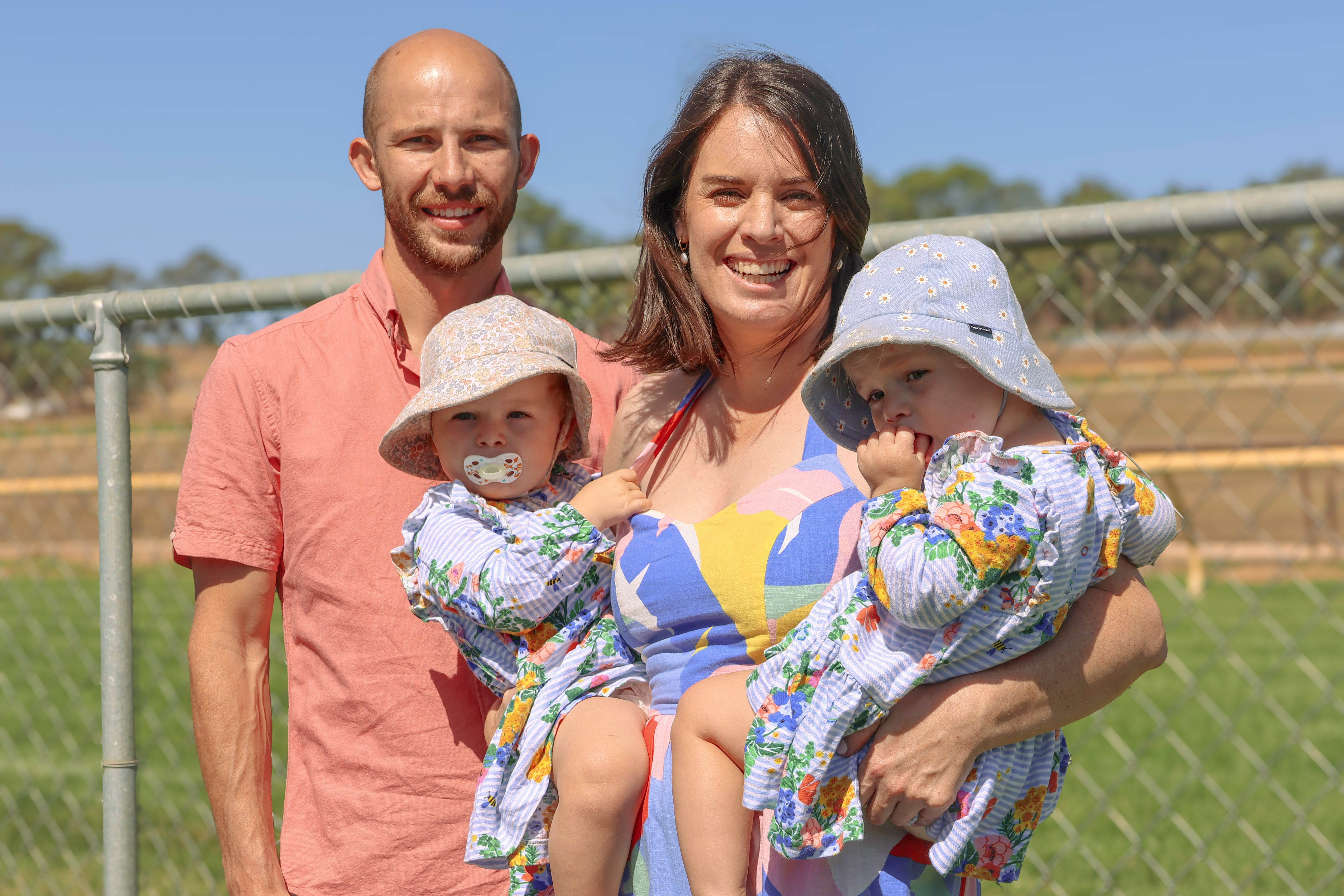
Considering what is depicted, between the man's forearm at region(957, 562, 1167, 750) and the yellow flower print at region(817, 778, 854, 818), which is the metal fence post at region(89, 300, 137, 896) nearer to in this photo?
the yellow flower print at region(817, 778, 854, 818)

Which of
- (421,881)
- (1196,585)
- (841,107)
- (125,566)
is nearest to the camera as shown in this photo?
(841,107)

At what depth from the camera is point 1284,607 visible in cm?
916

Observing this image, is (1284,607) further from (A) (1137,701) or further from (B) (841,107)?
(B) (841,107)

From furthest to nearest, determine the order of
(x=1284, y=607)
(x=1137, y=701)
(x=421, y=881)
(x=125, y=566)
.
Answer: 1. (x=1284, y=607)
2. (x=1137, y=701)
3. (x=125, y=566)
4. (x=421, y=881)

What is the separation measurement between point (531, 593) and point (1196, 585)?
7.79m

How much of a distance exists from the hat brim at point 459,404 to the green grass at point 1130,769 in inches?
63.9

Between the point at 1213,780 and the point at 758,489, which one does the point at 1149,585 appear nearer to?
the point at 1213,780

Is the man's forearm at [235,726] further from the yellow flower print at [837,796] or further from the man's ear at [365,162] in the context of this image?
the yellow flower print at [837,796]

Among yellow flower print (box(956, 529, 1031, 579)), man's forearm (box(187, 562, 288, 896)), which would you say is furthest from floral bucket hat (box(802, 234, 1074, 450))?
man's forearm (box(187, 562, 288, 896))

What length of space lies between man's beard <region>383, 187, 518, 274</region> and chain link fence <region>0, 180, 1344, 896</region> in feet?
1.13

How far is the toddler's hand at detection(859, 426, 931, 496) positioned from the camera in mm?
1654

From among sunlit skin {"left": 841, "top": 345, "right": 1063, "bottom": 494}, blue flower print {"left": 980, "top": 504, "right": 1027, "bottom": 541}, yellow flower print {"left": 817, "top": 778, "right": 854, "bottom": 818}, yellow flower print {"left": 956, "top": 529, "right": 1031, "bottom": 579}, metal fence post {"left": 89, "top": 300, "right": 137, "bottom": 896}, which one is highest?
sunlit skin {"left": 841, "top": 345, "right": 1063, "bottom": 494}

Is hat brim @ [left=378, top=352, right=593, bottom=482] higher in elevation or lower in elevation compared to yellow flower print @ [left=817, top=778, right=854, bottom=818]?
higher

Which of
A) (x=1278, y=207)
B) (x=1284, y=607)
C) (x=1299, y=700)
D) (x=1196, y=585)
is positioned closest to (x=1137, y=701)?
(x=1299, y=700)
